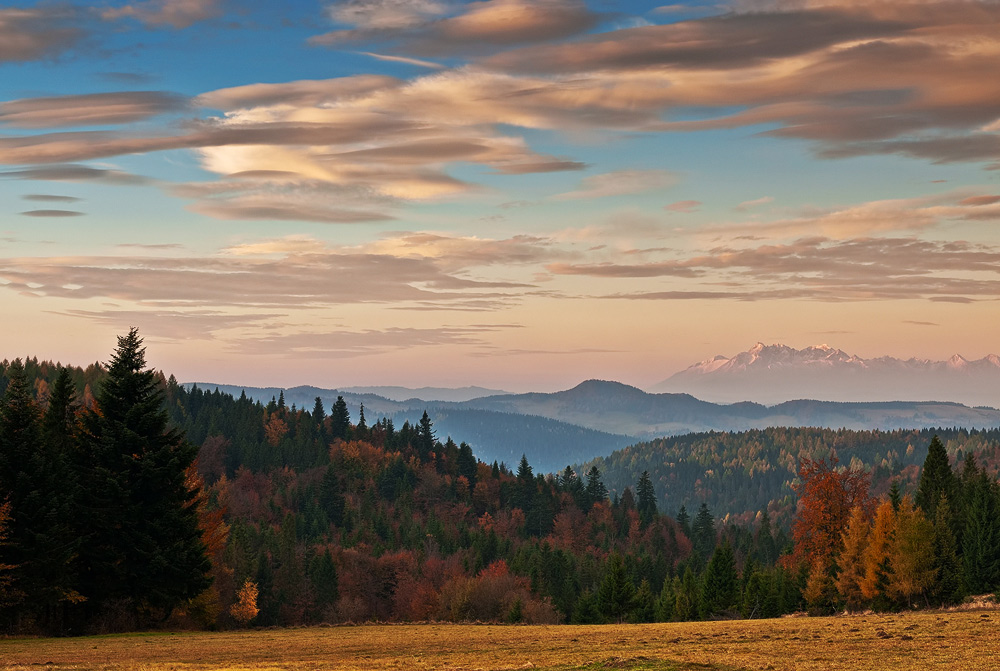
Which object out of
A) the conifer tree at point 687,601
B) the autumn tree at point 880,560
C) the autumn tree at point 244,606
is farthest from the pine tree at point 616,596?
the autumn tree at point 244,606

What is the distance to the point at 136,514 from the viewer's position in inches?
2052

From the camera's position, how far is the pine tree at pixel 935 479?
97375 millimetres

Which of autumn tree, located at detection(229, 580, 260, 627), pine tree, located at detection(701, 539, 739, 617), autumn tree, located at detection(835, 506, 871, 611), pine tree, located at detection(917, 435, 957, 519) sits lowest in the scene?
autumn tree, located at detection(229, 580, 260, 627)

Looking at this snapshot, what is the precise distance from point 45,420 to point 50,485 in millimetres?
8366

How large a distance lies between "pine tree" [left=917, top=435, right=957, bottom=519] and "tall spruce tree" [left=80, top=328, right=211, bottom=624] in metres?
76.5

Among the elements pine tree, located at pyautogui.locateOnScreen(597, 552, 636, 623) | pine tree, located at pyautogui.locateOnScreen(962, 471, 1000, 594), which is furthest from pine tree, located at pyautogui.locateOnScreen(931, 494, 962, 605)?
pine tree, located at pyautogui.locateOnScreen(597, 552, 636, 623)

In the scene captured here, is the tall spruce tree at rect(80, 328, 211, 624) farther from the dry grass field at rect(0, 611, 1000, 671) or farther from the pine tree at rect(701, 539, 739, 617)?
the pine tree at rect(701, 539, 739, 617)

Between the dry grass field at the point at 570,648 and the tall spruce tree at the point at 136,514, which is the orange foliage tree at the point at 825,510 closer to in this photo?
the dry grass field at the point at 570,648

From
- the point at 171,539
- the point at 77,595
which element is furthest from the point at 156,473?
the point at 77,595

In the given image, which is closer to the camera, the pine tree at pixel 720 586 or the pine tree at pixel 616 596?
the pine tree at pixel 720 586

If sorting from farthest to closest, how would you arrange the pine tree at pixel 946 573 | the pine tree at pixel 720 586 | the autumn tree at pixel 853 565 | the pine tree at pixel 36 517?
the pine tree at pixel 720 586
the autumn tree at pixel 853 565
the pine tree at pixel 946 573
the pine tree at pixel 36 517

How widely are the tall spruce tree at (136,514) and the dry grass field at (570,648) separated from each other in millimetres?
5057

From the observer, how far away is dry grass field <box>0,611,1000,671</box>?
30.0 meters

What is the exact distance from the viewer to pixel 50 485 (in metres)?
49.2
